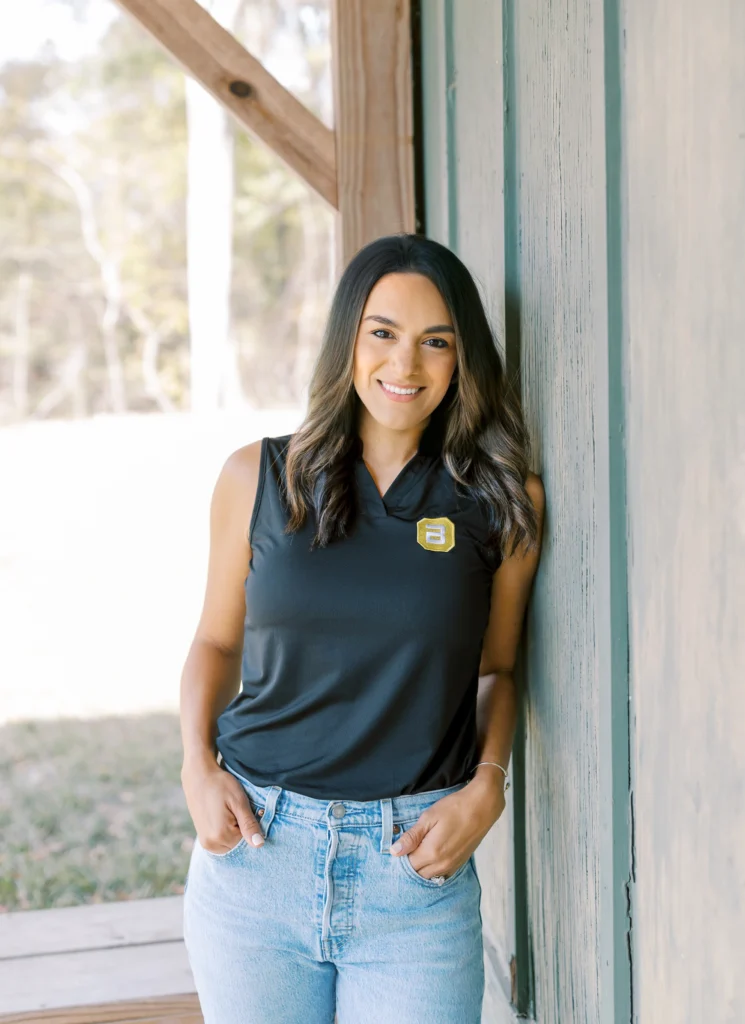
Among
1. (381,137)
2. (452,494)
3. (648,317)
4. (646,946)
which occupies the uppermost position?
(381,137)

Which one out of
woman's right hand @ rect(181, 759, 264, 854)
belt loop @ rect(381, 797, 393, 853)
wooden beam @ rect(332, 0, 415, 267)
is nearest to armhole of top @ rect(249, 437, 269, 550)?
woman's right hand @ rect(181, 759, 264, 854)

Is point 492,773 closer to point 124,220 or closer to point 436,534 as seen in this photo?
point 436,534

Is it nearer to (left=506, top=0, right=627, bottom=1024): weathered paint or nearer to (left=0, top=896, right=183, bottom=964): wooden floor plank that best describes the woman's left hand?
(left=506, top=0, right=627, bottom=1024): weathered paint

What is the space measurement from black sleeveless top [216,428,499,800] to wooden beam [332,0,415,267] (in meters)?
1.08

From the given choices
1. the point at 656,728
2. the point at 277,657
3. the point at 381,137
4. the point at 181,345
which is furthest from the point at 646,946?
the point at 181,345

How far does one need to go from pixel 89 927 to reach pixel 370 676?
1929mm

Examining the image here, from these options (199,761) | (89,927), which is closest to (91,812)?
(89,927)

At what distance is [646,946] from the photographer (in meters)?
1.37

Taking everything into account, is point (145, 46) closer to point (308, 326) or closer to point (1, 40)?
point (1, 40)

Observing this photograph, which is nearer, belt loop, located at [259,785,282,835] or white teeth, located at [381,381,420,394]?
belt loop, located at [259,785,282,835]

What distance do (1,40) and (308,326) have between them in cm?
603

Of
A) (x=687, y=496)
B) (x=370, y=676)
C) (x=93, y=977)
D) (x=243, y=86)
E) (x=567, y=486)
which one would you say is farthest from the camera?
(x=93, y=977)

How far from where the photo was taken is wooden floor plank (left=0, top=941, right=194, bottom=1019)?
9.43 ft

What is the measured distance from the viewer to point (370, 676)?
1.78m
